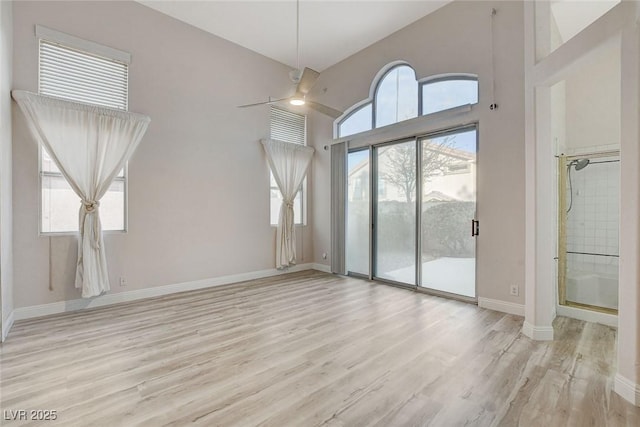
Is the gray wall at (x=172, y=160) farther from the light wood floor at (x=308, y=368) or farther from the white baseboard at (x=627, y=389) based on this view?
the white baseboard at (x=627, y=389)

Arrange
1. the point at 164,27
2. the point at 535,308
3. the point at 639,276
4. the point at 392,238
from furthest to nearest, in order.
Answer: the point at 392,238 < the point at 164,27 < the point at 535,308 < the point at 639,276

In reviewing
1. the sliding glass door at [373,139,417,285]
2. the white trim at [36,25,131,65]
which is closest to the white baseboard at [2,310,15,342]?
the white trim at [36,25,131,65]

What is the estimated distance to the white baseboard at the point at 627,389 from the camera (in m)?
1.94

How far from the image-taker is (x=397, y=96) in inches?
197

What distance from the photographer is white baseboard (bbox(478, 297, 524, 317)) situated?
11.7ft

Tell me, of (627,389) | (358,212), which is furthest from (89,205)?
(627,389)

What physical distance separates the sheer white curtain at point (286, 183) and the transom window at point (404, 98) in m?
1.07

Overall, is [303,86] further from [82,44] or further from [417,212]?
[82,44]

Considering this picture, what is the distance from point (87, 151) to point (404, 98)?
4.67 meters

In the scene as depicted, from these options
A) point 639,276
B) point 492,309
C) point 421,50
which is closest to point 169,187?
point 421,50

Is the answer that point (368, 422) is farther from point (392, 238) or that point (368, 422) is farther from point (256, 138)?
point (256, 138)

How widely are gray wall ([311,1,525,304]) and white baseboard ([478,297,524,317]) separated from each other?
6 cm

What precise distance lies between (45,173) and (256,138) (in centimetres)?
305

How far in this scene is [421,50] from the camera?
4.56 metres
